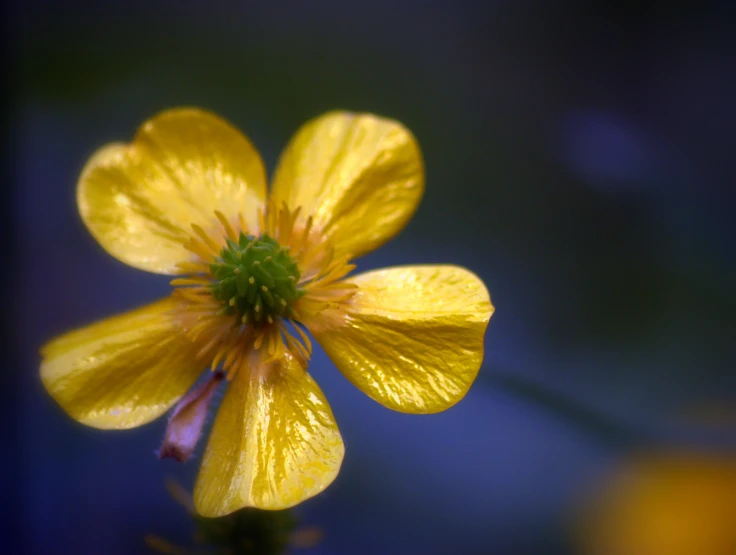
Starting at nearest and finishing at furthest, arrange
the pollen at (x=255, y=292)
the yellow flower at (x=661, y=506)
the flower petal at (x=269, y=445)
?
the flower petal at (x=269, y=445), the pollen at (x=255, y=292), the yellow flower at (x=661, y=506)

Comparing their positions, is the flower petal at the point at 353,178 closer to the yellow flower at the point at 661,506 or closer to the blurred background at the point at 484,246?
the blurred background at the point at 484,246

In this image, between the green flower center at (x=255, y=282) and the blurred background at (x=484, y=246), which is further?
the blurred background at (x=484, y=246)

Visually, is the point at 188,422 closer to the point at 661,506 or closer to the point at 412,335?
the point at 412,335

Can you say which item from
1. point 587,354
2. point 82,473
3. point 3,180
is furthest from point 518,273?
point 3,180

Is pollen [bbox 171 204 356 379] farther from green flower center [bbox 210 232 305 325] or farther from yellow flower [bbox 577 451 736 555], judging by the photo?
yellow flower [bbox 577 451 736 555]

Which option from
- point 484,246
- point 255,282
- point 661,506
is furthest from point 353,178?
point 661,506

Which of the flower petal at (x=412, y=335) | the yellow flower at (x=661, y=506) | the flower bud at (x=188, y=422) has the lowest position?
the yellow flower at (x=661, y=506)

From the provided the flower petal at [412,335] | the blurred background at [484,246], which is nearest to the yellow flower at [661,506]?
the blurred background at [484,246]
